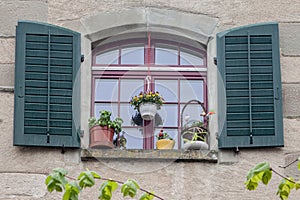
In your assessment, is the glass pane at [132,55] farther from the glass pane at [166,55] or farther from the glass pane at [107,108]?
the glass pane at [107,108]

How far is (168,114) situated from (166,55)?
2.05ft

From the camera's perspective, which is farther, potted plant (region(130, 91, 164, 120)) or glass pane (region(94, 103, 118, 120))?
glass pane (region(94, 103, 118, 120))

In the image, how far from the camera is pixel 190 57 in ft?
36.0

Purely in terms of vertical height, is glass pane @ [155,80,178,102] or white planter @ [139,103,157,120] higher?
glass pane @ [155,80,178,102]

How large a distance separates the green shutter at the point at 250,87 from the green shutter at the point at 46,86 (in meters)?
1.30

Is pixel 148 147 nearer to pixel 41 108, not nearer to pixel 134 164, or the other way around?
pixel 134 164

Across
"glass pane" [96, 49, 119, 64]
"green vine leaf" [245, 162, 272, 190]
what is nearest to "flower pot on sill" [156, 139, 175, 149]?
"glass pane" [96, 49, 119, 64]

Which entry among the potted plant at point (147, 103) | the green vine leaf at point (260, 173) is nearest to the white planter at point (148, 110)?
the potted plant at point (147, 103)

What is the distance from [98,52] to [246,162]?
177cm

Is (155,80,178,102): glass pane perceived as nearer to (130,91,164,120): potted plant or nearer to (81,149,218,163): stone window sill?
(130,91,164,120): potted plant

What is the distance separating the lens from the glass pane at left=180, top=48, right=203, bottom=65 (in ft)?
35.9

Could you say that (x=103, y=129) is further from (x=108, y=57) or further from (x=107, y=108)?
(x=108, y=57)

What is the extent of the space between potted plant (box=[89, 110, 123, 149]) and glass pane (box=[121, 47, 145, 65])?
0.68 metres

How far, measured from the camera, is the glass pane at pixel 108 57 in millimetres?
10891
